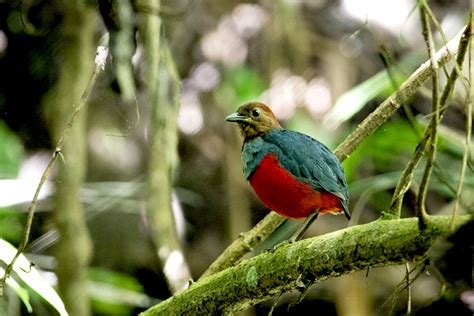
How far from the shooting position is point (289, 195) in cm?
313

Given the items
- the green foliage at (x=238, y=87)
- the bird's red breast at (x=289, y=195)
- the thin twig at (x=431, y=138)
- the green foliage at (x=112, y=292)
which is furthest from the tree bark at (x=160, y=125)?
the green foliage at (x=238, y=87)

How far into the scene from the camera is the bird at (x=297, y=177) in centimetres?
313

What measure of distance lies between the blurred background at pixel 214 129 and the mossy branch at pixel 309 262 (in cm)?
216

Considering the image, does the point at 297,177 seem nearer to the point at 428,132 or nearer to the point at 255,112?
the point at 255,112

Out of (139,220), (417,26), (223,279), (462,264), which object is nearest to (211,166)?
(139,220)

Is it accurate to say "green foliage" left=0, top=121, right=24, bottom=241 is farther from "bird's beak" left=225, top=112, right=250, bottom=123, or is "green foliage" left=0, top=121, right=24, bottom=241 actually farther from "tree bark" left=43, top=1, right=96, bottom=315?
"bird's beak" left=225, top=112, right=250, bottom=123

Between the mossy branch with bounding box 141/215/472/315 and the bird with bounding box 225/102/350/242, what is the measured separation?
0.59 m

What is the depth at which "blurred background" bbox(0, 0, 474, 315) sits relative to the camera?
4.94m

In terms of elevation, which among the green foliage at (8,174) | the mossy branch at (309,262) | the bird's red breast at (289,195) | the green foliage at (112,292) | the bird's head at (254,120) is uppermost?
the green foliage at (8,174)

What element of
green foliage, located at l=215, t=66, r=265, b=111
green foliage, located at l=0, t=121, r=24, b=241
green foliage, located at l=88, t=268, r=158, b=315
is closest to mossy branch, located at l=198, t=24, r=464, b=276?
green foliage, located at l=88, t=268, r=158, b=315

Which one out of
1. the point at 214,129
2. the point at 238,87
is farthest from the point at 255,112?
the point at 214,129

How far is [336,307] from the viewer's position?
5.53 meters

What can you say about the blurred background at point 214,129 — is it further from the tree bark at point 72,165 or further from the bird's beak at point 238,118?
the bird's beak at point 238,118

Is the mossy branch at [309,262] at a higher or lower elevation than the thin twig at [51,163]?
lower
